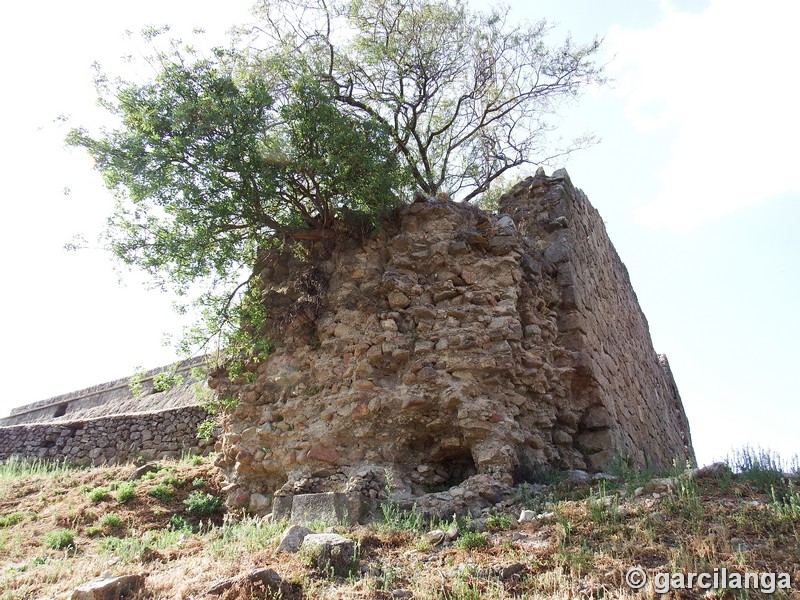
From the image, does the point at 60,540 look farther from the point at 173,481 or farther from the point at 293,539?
the point at 293,539

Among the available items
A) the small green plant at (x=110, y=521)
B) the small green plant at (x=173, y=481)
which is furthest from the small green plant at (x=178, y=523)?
the small green plant at (x=173, y=481)

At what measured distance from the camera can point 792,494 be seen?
13.6 feet

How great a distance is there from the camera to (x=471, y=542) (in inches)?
159

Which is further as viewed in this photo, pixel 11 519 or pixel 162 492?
pixel 162 492

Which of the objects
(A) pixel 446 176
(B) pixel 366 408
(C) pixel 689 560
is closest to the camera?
(C) pixel 689 560

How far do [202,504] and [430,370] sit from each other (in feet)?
10.3

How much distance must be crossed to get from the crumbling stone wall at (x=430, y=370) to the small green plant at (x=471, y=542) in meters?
1.05

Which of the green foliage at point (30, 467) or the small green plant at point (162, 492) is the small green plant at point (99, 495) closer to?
the small green plant at point (162, 492)

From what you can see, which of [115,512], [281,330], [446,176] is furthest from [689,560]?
[446,176]

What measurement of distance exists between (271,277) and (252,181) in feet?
4.66

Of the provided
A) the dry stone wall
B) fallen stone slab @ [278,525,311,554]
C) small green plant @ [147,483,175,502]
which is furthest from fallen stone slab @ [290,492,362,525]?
the dry stone wall

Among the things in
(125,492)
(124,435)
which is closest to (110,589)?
(125,492)

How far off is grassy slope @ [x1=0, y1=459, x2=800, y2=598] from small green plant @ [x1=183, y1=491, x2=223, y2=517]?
931 millimetres

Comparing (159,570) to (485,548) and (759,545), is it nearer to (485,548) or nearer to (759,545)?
(485,548)
